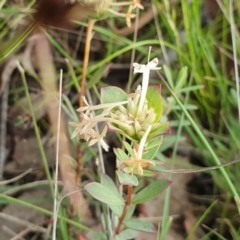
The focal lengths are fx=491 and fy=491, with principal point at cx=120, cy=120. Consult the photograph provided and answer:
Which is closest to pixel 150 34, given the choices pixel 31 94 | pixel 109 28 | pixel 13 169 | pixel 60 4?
pixel 109 28

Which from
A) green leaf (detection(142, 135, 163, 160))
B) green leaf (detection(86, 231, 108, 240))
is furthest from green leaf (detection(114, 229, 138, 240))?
green leaf (detection(142, 135, 163, 160))

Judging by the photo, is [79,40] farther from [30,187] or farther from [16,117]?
[30,187]

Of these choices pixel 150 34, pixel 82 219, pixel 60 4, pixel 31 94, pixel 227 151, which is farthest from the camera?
pixel 150 34

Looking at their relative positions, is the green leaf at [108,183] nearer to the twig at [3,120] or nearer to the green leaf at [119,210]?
the green leaf at [119,210]

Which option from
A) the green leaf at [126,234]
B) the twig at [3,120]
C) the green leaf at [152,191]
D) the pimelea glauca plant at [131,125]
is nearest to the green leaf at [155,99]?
the pimelea glauca plant at [131,125]

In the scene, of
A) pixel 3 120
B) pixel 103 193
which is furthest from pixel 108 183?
pixel 3 120

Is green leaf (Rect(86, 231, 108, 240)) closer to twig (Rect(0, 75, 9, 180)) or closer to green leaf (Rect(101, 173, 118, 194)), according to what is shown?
green leaf (Rect(101, 173, 118, 194))

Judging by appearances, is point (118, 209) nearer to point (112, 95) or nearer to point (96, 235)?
point (96, 235)
